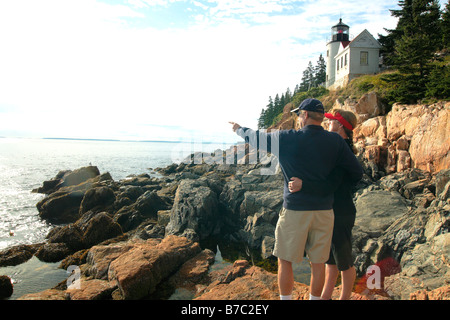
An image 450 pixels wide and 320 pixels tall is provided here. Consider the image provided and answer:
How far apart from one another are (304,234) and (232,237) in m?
9.83

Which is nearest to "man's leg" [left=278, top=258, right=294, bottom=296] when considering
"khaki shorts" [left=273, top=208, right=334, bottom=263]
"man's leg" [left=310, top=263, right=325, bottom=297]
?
"khaki shorts" [left=273, top=208, right=334, bottom=263]

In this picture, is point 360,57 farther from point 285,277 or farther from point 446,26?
point 285,277

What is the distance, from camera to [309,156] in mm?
3381

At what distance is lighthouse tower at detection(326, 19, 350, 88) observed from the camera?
39.8 meters

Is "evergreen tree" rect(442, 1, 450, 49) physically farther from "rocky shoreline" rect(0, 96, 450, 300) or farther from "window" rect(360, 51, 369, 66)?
"window" rect(360, 51, 369, 66)

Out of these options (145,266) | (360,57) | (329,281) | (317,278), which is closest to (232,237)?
(145,266)

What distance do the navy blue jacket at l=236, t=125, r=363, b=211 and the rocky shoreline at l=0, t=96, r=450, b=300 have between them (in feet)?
7.51

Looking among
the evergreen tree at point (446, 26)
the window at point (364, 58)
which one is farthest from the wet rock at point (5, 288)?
the window at point (364, 58)

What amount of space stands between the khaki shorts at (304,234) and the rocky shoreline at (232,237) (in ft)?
5.64

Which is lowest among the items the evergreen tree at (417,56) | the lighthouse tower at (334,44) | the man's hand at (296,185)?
the man's hand at (296,185)

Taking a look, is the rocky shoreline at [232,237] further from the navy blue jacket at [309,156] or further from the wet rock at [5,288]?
the navy blue jacket at [309,156]

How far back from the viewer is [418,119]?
17047 mm

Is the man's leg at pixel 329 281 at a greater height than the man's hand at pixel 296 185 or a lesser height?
lesser

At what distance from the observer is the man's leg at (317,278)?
139 inches
